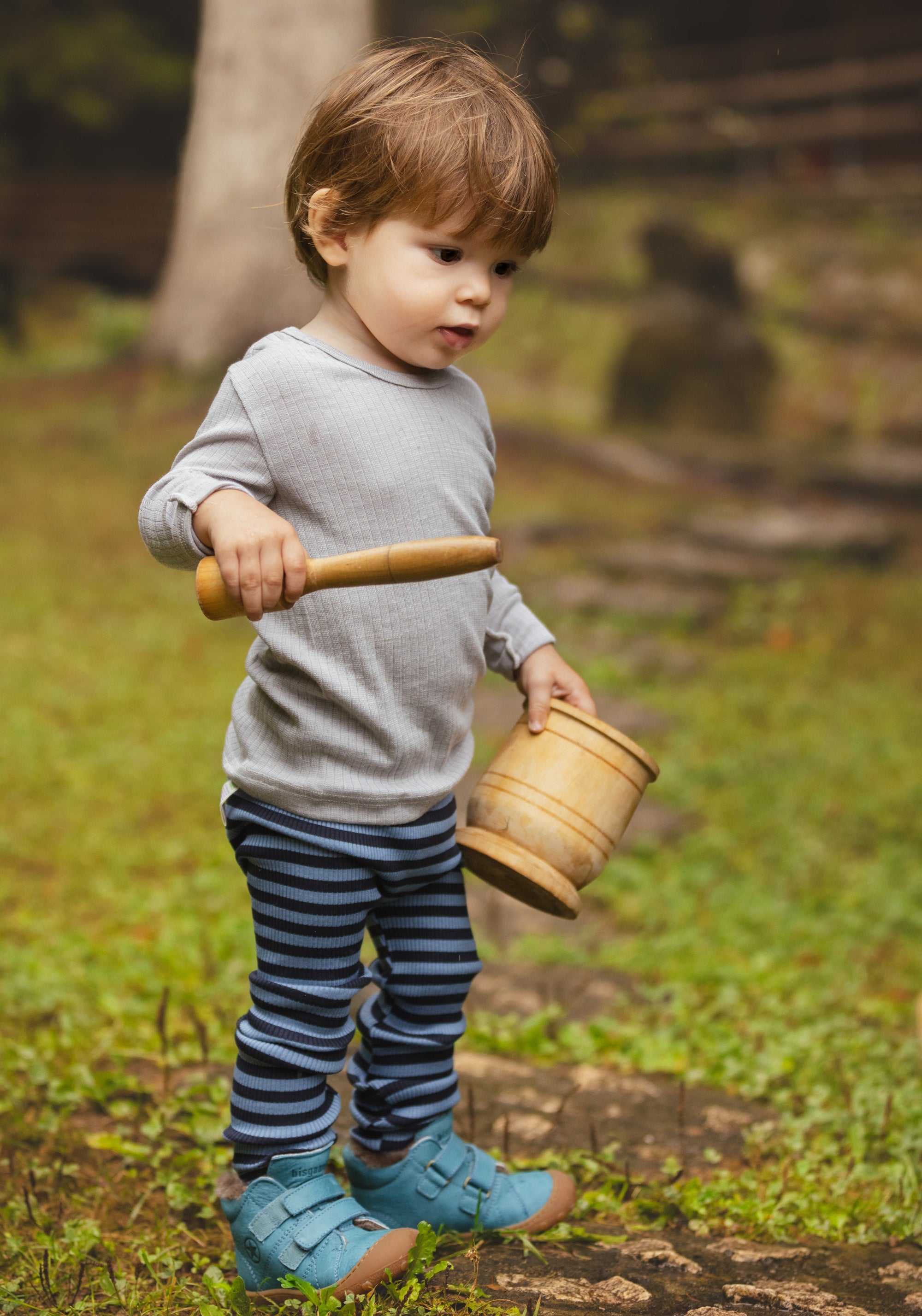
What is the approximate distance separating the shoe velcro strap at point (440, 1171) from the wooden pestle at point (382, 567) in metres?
0.92

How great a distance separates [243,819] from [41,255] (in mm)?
13611

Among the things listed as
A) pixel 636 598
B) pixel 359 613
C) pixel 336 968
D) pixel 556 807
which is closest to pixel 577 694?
pixel 556 807

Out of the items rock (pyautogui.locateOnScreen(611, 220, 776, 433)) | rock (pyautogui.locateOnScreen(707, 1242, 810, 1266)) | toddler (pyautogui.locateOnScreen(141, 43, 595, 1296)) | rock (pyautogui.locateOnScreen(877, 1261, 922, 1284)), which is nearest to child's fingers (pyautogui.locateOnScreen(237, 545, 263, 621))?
toddler (pyautogui.locateOnScreen(141, 43, 595, 1296))

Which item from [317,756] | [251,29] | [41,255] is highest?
[251,29]

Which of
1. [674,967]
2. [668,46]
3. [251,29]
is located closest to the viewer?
[674,967]

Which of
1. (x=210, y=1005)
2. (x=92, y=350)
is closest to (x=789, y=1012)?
(x=210, y=1005)

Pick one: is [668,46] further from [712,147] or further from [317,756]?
[317,756]

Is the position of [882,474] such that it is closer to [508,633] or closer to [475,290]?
[508,633]

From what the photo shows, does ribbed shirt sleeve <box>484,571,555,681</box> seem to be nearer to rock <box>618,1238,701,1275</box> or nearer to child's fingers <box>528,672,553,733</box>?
child's fingers <box>528,672,553,733</box>

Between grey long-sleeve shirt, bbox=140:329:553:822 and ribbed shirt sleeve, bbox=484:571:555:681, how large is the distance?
0.69 ft

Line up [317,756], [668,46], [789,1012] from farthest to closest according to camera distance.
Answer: [668,46]
[789,1012]
[317,756]

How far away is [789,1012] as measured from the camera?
3.16 meters

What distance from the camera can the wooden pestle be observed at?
62.1 inches

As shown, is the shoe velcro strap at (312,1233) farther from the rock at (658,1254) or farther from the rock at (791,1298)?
the rock at (791,1298)
